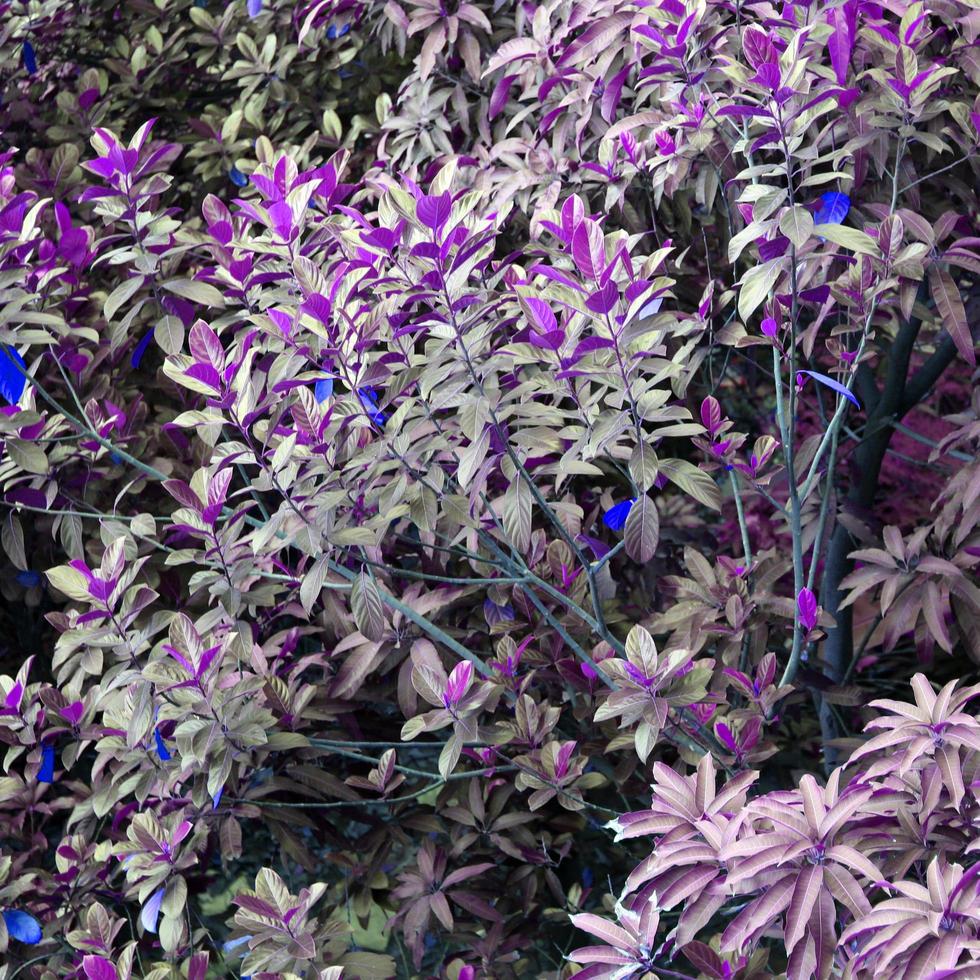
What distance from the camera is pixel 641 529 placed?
1.88 m

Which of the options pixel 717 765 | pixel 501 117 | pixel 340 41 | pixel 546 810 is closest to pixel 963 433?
pixel 717 765

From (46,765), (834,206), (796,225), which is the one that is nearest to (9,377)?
(46,765)

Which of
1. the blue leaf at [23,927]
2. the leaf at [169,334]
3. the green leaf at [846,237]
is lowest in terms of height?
the blue leaf at [23,927]

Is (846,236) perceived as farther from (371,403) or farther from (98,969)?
(98,969)

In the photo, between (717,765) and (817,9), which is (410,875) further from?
(817,9)

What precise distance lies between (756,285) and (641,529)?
0.44 metres

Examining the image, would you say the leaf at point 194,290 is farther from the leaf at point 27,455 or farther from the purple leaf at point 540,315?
the purple leaf at point 540,315

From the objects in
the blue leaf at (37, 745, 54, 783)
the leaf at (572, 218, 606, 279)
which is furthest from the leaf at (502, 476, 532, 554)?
the blue leaf at (37, 745, 54, 783)

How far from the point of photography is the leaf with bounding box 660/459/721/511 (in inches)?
74.5

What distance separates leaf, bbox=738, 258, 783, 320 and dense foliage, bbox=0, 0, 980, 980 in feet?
0.04

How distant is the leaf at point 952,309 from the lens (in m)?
2.14

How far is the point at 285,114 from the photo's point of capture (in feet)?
11.5

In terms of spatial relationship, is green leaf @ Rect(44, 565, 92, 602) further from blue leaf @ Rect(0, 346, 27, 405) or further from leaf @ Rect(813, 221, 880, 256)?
leaf @ Rect(813, 221, 880, 256)

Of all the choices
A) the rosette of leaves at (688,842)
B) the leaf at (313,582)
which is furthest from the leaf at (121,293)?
the rosette of leaves at (688,842)
